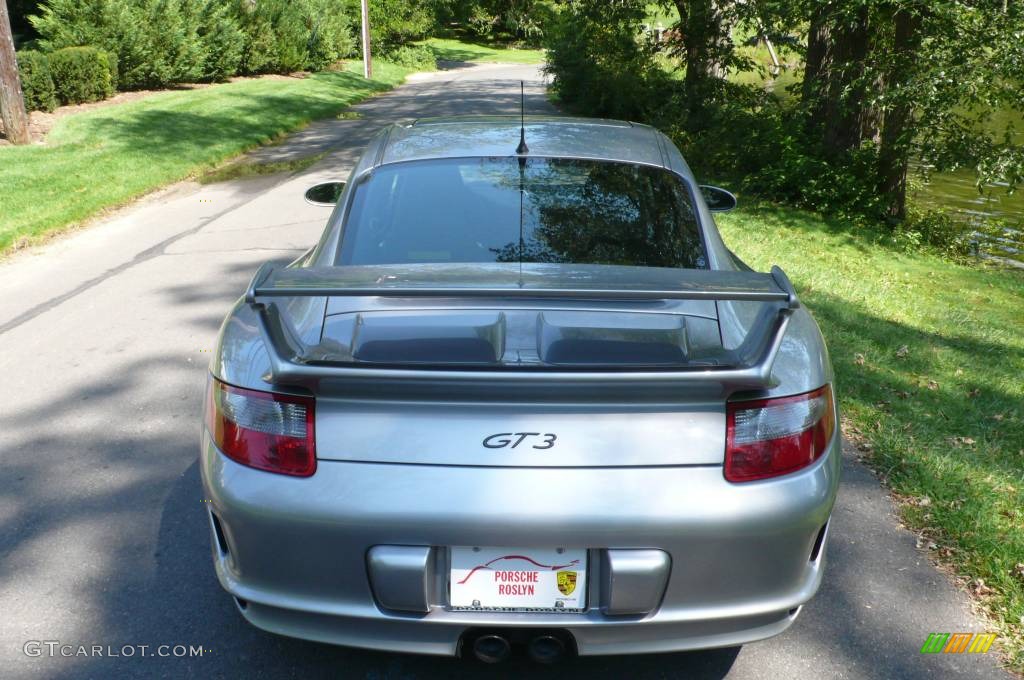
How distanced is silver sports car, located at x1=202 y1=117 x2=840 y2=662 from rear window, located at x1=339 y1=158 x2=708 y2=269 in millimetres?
645

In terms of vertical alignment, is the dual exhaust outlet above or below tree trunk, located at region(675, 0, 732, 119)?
below

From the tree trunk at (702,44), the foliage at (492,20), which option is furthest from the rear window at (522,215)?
the foliage at (492,20)

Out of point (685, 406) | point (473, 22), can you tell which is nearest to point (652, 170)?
point (685, 406)

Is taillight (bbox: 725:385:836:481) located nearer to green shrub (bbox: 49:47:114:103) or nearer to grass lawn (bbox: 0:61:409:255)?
grass lawn (bbox: 0:61:409:255)

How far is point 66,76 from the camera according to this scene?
711 inches

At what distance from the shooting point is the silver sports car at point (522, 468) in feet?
7.32

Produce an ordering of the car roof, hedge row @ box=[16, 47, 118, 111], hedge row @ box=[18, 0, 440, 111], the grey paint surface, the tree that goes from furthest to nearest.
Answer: hedge row @ box=[18, 0, 440, 111] → hedge row @ box=[16, 47, 118, 111] → the tree → the car roof → the grey paint surface

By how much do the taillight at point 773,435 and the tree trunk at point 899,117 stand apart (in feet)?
28.7

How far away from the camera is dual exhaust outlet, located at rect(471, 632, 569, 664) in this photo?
7.72 ft

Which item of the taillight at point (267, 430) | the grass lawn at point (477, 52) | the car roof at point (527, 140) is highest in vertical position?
the car roof at point (527, 140)

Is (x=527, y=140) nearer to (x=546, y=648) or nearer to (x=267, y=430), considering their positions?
(x=267, y=430)

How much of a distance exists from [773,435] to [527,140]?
1.96m

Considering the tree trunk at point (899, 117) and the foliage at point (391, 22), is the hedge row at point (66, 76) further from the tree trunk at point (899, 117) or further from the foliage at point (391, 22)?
the foliage at point (391, 22)

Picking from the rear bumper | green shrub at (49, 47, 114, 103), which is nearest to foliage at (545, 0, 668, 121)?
green shrub at (49, 47, 114, 103)
